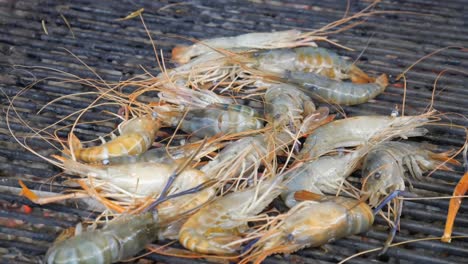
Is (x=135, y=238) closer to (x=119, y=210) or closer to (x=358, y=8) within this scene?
(x=119, y=210)

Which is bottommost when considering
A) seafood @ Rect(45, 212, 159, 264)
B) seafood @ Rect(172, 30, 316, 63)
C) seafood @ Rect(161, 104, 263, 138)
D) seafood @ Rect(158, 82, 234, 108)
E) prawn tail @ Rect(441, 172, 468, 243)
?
seafood @ Rect(45, 212, 159, 264)

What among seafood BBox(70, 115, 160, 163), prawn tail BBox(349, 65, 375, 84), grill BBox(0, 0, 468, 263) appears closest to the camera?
grill BBox(0, 0, 468, 263)

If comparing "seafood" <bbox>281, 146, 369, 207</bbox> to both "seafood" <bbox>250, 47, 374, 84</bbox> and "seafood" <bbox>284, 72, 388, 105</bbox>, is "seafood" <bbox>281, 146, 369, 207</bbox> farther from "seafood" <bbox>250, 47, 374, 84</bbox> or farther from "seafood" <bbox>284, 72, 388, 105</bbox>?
"seafood" <bbox>250, 47, 374, 84</bbox>

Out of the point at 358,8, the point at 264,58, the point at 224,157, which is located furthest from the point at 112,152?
the point at 358,8

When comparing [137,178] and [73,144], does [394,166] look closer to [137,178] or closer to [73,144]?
[137,178]

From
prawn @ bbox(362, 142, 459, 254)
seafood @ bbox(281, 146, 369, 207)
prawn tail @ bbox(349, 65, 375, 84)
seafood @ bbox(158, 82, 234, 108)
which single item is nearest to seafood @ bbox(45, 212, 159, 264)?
seafood @ bbox(281, 146, 369, 207)
